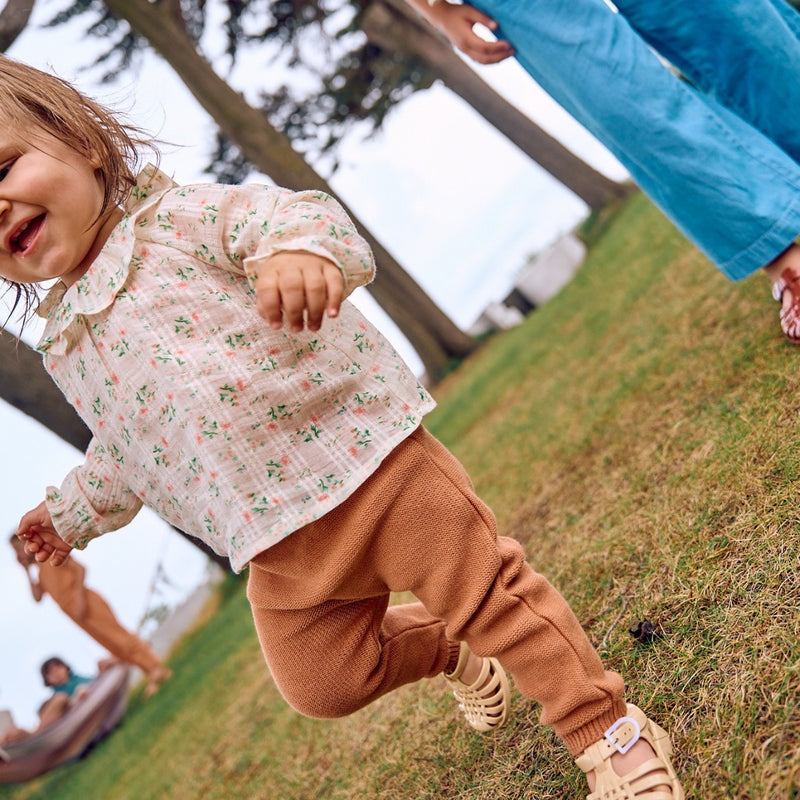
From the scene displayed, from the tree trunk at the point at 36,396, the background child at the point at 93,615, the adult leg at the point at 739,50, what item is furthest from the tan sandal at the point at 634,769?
the tree trunk at the point at 36,396

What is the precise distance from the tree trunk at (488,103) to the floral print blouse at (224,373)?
242 inches

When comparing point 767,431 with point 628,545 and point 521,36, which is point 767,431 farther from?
point 521,36

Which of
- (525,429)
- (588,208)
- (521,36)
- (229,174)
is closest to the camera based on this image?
(521,36)

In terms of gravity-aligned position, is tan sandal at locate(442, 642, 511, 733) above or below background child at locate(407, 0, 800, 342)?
below

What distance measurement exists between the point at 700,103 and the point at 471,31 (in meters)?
0.49

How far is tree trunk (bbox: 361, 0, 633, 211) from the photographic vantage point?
6672 millimetres

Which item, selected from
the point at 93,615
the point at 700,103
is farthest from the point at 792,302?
the point at 93,615

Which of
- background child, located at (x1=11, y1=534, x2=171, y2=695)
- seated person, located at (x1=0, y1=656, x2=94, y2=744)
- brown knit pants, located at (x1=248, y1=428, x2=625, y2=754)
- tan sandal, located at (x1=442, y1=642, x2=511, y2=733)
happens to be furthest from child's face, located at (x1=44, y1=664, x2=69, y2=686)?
brown knit pants, located at (x1=248, y1=428, x2=625, y2=754)

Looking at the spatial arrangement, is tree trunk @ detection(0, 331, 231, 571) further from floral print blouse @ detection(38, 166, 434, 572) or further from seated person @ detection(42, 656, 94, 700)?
floral print blouse @ detection(38, 166, 434, 572)

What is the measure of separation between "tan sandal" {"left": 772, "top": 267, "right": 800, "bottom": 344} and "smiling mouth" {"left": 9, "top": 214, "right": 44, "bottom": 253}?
1.32 metres

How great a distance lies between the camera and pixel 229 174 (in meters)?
6.13

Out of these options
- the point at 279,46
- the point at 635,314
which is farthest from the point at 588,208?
the point at 635,314

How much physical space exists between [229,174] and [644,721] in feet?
→ 18.9

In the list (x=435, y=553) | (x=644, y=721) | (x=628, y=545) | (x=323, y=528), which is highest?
(x=323, y=528)
